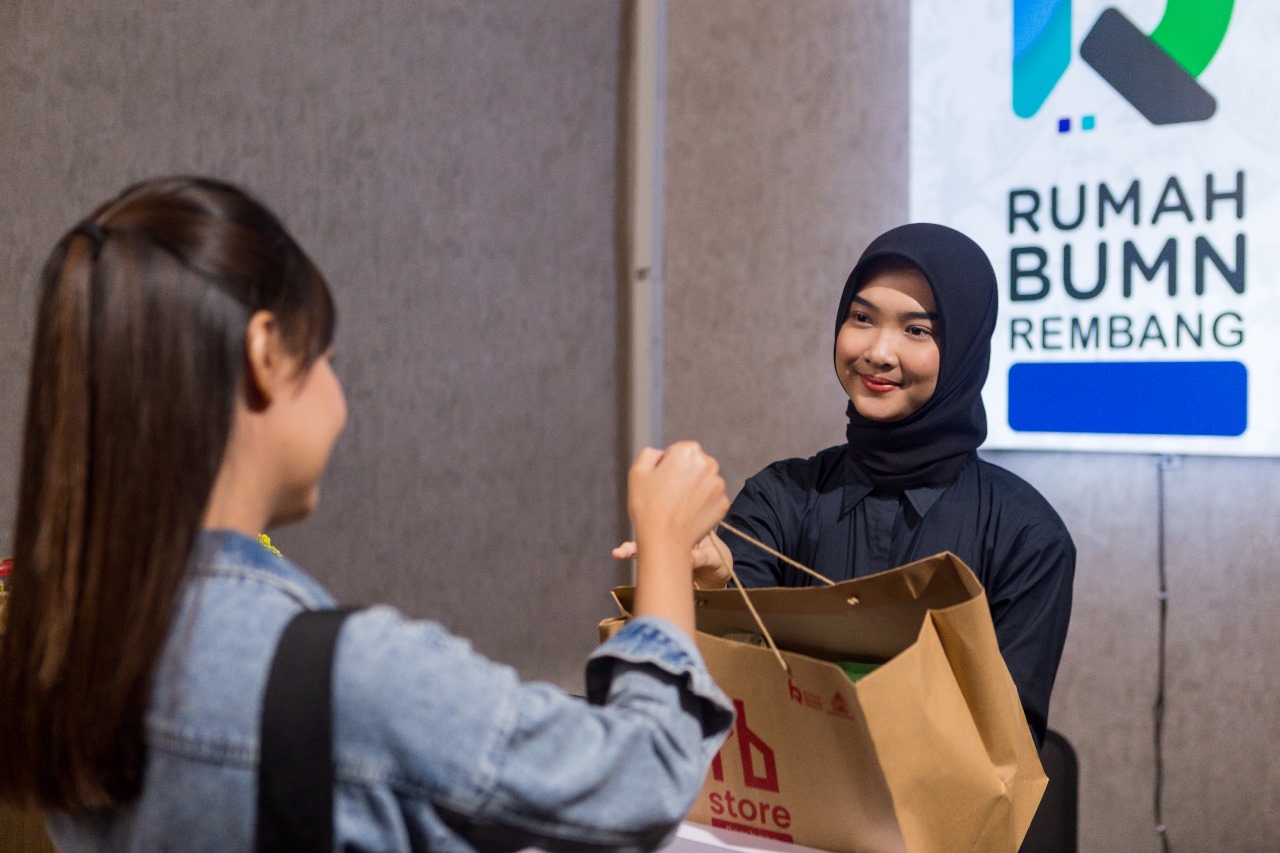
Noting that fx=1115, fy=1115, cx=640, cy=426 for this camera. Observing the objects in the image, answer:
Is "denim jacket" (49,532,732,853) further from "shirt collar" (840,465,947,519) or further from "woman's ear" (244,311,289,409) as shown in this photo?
"shirt collar" (840,465,947,519)

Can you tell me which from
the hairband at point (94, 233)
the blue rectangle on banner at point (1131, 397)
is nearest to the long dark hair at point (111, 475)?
the hairband at point (94, 233)

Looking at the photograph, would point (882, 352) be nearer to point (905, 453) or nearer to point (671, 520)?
point (905, 453)

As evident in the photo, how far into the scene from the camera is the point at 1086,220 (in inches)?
96.6

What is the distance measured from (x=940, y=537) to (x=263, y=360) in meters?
1.05

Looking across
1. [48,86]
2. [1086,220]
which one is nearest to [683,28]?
[1086,220]

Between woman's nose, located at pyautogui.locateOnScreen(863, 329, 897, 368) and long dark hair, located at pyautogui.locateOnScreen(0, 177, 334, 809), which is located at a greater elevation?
woman's nose, located at pyautogui.locateOnScreen(863, 329, 897, 368)

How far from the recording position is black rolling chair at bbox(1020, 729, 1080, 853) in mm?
1661

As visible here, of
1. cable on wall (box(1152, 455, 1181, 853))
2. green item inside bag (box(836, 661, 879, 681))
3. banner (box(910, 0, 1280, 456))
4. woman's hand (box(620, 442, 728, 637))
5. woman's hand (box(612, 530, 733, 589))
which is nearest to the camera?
woman's hand (box(620, 442, 728, 637))

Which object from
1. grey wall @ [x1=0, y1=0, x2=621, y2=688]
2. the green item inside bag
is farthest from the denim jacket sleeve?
grey wall @ [x1=0, y1=0, x2=621, y2=688]

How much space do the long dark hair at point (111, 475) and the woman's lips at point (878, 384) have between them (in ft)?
3.56

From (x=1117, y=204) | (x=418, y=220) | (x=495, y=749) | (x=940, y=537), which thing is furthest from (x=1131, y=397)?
(x=495, y=749)

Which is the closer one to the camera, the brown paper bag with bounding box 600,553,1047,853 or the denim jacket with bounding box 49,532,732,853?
the denim jacket with bounding box 49,532,732,853

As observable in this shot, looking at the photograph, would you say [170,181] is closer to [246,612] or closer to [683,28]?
[246,612]

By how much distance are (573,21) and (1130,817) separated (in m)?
2.46
